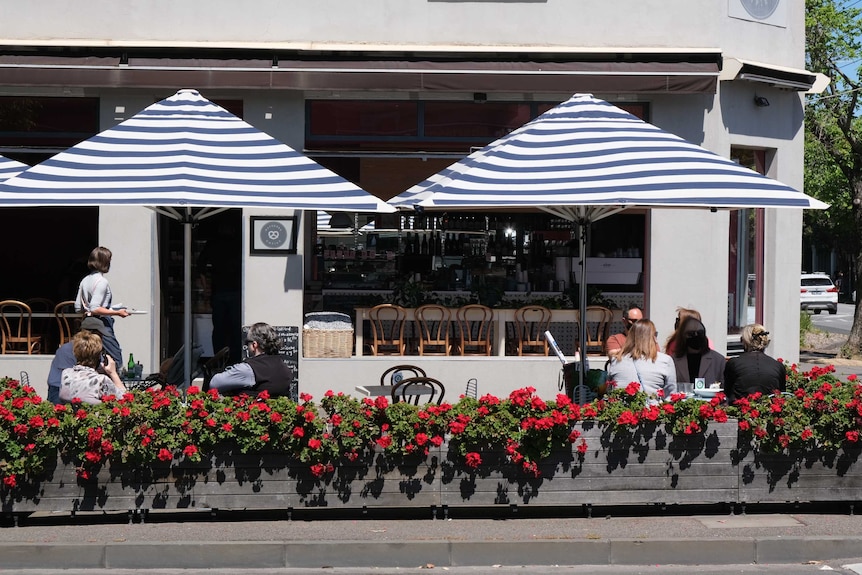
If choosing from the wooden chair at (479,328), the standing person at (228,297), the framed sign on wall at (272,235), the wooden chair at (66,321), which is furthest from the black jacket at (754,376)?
the wooden chair at (66,321)

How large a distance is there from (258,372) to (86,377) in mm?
1309

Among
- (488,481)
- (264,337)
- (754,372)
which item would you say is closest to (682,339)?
(754,372)

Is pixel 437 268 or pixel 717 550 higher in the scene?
pixel 437 268

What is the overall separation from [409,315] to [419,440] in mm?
5903

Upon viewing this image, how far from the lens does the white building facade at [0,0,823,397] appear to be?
12875mm

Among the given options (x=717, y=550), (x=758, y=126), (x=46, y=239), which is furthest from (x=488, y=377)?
(x=46, y=239)

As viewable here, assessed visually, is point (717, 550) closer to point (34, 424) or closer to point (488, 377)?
point (34, 424)

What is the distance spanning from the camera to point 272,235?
13.3m

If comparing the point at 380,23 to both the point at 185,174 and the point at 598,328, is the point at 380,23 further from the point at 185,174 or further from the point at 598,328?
the point at 185,174

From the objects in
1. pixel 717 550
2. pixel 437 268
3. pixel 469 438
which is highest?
pixel 437 268

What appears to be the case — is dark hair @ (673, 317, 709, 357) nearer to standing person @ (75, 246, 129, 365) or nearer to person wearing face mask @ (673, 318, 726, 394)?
person wearing face mask @ (673, 318, 726, 394)

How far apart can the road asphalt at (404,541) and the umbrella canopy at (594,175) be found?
2.40 metres

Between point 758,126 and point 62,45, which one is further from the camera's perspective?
point 758,126

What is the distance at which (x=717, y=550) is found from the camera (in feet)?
23.5
